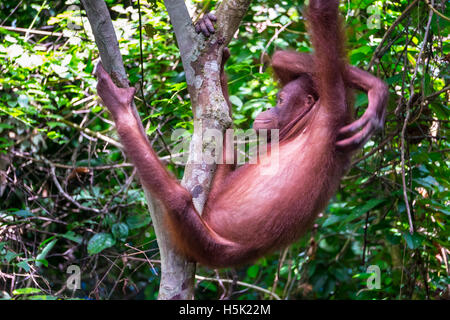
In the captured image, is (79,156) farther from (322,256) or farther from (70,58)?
(322,256)

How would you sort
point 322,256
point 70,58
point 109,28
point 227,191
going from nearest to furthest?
point 109,28, point 227,191, point 70,58, point 322,256

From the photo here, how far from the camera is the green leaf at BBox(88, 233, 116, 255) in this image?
366cm

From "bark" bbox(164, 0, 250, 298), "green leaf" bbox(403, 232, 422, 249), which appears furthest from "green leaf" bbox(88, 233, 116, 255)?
"green leaf" bbox(403, 232, 422, 249)

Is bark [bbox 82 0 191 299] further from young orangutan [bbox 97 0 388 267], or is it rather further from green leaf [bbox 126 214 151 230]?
green leaf [bbox 126 214 151 230]

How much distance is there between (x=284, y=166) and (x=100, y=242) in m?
1.78

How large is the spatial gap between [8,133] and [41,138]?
11.2 inches

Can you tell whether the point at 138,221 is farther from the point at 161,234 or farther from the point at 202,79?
the point at 202,79

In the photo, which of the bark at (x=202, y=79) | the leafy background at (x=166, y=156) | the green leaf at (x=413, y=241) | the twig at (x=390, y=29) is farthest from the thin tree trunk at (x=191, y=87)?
the green leaf at (x=413, y=241)

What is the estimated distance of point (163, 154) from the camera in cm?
459

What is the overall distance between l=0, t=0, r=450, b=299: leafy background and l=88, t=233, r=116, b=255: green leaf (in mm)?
13

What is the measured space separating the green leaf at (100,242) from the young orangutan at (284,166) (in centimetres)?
122

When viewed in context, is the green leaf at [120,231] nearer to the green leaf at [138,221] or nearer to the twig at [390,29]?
the green leaf at [138,221]

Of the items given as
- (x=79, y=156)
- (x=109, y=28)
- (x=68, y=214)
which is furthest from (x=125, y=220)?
(x=109, y=28)

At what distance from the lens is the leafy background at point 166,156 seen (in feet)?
11.0
